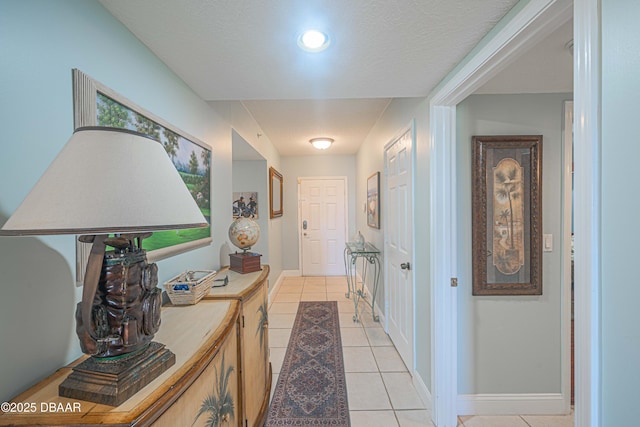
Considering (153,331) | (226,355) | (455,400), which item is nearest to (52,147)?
(153,331)

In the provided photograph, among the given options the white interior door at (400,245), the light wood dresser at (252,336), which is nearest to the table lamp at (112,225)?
the light wood dresser at (252,336)

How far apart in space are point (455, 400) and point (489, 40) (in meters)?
2.06

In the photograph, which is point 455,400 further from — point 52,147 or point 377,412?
point 52,147

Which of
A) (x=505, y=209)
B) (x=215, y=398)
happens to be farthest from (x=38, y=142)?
(x=505, y=209)

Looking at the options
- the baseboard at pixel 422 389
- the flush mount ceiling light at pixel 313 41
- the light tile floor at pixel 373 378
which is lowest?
the light tile floor at pixel 373 378

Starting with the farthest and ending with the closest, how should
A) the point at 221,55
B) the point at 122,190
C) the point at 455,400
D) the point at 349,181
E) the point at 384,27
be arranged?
1. the point at 349,181
2. the point at 455,400
3. the point at 221,55
4. the point at 384,27
5. the point at 122,190

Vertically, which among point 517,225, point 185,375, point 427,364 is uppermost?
point 517,225

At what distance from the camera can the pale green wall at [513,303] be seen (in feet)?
6.22

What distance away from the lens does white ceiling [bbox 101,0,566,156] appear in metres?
1.04

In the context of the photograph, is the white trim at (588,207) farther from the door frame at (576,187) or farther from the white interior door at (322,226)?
the white interior door at (322,226)

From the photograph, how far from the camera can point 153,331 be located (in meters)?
0.75

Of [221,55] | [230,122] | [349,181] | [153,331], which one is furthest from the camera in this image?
[349,181]

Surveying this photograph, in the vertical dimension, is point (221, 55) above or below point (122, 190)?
above

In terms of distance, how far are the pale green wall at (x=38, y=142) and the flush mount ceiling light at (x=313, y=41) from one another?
0.75 m
